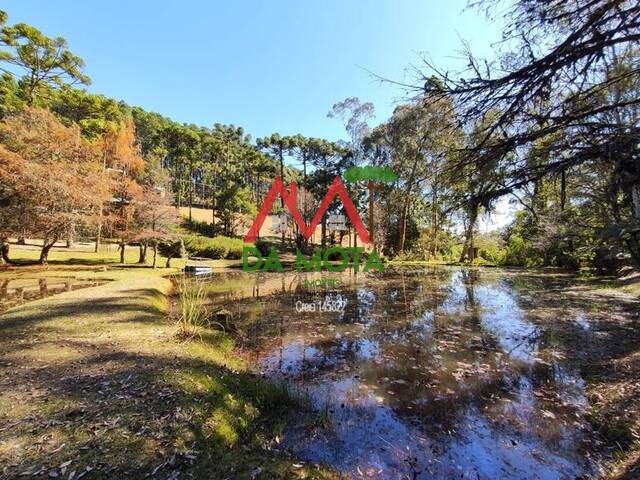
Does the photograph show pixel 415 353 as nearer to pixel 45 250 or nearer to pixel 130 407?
pixel 130 407

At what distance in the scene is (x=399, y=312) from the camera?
317 inches

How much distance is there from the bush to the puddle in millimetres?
9456

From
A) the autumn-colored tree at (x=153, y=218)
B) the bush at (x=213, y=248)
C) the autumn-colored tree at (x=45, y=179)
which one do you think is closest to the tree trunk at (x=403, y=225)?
the bush at (x=213, y=248)

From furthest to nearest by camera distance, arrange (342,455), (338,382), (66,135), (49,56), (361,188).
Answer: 1. (361,188)
2. (49,56)
3. (66,135)
4. (338,382)
5. (342,455)

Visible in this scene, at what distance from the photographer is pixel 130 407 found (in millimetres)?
2775

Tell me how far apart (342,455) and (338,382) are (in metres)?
1.44

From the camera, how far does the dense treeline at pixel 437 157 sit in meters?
2.04

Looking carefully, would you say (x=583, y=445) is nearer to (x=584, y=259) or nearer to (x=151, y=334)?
(x=151, y=334)

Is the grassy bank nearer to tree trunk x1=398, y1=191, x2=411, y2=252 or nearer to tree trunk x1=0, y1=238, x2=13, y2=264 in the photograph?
tree trunk x1=0, y1=238, x2=13, y2=264

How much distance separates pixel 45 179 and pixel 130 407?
42.4 ft

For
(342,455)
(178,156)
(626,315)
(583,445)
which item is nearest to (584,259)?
(626,315)

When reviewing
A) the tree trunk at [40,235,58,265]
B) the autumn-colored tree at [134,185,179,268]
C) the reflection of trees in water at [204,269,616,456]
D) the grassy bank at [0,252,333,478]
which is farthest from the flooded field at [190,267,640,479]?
the tree trunk at [40,235,58,265]

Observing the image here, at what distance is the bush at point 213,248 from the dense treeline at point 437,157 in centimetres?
385

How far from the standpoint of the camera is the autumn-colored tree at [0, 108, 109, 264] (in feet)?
38.0
